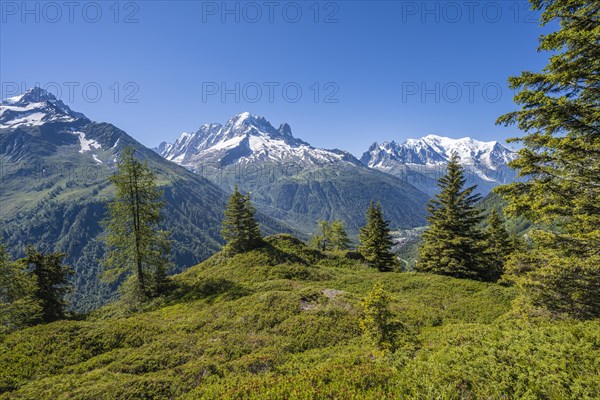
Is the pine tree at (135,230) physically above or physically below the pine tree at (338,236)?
above

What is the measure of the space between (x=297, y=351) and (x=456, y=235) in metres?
27.2

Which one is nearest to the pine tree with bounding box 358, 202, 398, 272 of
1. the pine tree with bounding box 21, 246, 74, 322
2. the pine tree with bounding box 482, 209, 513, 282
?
the pine tree with bounding box 482, 209, 513, 282

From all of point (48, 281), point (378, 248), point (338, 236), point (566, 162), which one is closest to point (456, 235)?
point (378, 248)

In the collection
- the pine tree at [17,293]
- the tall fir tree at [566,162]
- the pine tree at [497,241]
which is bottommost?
the pine tree at [17,293]

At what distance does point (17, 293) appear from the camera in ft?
78.5

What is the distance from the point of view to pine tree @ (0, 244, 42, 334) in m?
21.5

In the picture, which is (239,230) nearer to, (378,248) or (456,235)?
(378,248)

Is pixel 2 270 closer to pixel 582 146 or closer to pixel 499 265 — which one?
pixel 582 146

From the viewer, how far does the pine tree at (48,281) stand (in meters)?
25.2

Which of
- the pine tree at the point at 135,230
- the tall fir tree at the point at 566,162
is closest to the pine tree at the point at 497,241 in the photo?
the tall fir tree at the point at 566,162

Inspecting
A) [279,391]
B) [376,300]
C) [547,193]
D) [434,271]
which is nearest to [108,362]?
[279,391]

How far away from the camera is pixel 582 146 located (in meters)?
10.4

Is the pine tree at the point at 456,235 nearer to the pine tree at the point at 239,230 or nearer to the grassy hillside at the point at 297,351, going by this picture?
the grassy hillside at the point at 297,351

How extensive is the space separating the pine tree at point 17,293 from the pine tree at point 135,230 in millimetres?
5503
